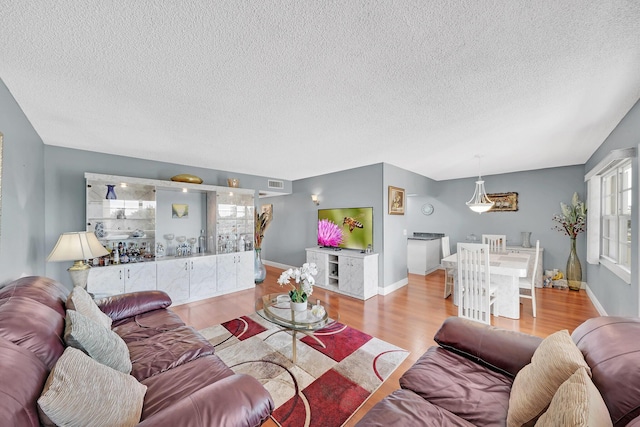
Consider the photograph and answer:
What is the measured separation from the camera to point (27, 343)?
3.49 feet

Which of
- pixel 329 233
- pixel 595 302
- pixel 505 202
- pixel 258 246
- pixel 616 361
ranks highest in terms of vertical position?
pixel 505 202

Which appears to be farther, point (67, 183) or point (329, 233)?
point (329, 233)

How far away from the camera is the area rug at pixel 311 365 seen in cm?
172

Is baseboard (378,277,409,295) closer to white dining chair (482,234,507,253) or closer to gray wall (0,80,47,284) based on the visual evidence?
white dining chair (482,234,507,253)

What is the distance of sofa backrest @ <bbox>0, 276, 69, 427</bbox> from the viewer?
2.49 ft

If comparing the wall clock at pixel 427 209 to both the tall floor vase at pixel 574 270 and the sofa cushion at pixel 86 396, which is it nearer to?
the tall floor vase at pixel 574 270

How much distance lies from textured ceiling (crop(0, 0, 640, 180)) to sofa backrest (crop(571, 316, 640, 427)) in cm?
151

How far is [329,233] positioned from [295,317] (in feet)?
9.39

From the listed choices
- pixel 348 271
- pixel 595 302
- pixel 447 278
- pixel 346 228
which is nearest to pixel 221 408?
pixel 348 271

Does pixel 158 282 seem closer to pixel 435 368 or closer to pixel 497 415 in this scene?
pixel 435 368

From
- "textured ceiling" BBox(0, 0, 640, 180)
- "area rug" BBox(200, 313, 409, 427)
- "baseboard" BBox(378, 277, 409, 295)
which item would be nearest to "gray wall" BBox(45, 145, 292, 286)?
"textured ceiling" BBox(0, 0, 640, 180)

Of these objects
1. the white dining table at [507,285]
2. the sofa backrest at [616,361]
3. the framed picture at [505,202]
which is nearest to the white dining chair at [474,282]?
the white dining table at [507,285]

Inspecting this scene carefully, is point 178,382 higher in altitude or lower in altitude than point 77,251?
lower

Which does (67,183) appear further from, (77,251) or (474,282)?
(474,282)
